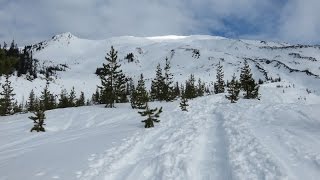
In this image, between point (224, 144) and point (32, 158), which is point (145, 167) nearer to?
point (224, 144)

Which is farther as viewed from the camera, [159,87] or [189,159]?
[159,87]

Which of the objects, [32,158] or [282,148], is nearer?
[282,148]

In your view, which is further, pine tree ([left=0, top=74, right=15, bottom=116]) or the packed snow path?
pine tree ([left=0, top=74, right=15, bottom=116])

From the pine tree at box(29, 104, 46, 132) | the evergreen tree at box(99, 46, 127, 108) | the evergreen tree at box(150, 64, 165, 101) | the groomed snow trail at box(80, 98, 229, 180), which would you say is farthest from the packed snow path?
the evergreen tree at box(150, 64, 165, 101)

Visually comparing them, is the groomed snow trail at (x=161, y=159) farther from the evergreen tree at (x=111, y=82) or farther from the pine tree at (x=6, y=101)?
the pine tree at (x=6, y=101)

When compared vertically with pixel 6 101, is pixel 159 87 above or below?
above

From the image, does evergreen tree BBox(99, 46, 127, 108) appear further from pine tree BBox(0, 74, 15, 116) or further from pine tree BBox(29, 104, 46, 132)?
pine tree BBox(29, 104, 46, 132)

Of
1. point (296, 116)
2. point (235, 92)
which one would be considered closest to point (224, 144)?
point (296, 116)

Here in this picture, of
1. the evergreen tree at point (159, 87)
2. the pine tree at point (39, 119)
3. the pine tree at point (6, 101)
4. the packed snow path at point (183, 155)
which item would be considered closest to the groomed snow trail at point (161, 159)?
the packed snow path at point (183, 155)

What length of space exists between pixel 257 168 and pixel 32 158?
9.67 metres

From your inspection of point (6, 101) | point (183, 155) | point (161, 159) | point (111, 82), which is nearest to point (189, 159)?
point (183, 155)

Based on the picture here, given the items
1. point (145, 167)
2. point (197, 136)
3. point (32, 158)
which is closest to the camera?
point (145, 167)

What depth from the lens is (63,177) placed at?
42.0 feet

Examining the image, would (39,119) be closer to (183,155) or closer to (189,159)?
(183,155)
